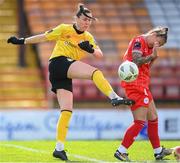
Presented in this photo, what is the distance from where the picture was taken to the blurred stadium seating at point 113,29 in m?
19.1

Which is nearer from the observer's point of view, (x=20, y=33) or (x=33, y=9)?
(x=20, y=33)

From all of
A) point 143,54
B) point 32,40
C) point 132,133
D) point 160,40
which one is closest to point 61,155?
point 132,133

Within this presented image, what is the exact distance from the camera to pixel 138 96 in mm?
8289

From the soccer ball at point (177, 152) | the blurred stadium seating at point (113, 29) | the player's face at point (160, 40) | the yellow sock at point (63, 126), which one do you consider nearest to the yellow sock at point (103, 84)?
the yellow sock at point (63, 126)

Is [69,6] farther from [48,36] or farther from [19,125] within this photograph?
[48,36]

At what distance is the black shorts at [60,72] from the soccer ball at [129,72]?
656 millimetres

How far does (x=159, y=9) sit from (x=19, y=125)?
831 centimetres

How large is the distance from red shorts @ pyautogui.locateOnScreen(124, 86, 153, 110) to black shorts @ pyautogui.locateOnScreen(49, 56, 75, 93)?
2.44 ft

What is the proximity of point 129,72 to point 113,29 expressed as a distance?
1327cm

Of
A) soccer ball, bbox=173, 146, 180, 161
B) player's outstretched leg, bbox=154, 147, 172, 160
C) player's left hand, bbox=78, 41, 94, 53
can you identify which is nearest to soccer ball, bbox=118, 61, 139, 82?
player's left hand, bbox=78, 41, 94, 53

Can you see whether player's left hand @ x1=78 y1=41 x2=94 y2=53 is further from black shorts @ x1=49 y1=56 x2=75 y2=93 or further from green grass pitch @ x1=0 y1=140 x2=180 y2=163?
green grass pitch @ x1=0 y1=140 x2=180 y2=163

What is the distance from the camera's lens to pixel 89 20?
8234mm

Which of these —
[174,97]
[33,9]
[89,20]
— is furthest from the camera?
[33,9]

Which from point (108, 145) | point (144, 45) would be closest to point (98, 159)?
point (144, 45)
